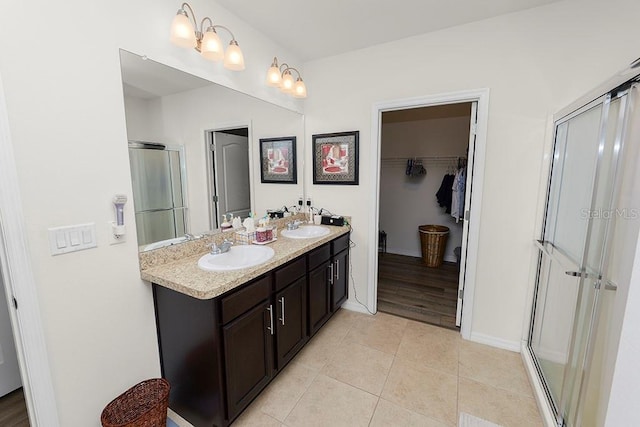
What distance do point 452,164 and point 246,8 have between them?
350cm

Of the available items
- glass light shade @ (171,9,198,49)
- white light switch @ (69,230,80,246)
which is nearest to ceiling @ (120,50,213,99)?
glass light shade @ (171,9,198,49)

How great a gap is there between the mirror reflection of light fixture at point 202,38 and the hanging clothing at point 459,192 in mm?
3202

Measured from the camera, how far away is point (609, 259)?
3.87ft

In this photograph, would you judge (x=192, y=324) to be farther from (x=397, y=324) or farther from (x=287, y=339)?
(x=397, y=324)

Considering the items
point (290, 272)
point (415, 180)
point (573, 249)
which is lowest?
point (290, 272)

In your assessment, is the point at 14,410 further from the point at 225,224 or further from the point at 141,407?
the point at 225,224

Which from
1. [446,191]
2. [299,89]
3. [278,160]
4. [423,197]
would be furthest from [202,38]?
[423,197]

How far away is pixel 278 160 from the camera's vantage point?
263 centimetres

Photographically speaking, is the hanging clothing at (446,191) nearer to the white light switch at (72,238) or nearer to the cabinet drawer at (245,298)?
the cabinet drawer at (245,298)

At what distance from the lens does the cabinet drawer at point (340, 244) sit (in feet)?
8.10

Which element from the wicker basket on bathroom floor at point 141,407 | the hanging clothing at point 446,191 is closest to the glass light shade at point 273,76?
the wicker basket on bathroom floor at point 141,407

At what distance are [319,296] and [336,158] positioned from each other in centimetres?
133

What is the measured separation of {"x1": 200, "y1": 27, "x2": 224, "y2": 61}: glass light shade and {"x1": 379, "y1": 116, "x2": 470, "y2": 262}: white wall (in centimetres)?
347

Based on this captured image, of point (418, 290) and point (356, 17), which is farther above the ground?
point (356, 17)
